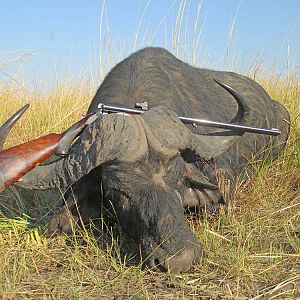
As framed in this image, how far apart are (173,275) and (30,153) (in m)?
1.26

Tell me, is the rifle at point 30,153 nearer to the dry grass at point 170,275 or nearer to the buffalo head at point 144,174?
the buffalo head at point 144,174

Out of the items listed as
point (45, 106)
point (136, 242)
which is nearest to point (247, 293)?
point (136, 242)

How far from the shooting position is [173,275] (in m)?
3.14

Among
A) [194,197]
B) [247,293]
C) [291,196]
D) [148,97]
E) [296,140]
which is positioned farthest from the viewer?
[296,140]

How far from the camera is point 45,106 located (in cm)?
770

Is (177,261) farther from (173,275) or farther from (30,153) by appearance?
(30,153)

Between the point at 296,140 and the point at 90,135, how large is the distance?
2.96 metres

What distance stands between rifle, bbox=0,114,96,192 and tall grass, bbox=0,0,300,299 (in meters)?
0.54

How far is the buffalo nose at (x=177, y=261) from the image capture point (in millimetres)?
3105

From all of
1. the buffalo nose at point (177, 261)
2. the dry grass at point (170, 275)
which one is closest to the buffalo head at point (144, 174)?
the buffalo nose at point (177, 261)

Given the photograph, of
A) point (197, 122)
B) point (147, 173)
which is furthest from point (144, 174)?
point (197, 122)

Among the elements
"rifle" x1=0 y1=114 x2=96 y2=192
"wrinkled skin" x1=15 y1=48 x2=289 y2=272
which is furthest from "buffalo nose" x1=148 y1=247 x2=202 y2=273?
"rifle" x1=0 y1=114 x2=96 y2=192

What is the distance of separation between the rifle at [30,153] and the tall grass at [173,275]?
1.78 ft

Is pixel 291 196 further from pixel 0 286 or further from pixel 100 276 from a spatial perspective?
pixel 0 286
